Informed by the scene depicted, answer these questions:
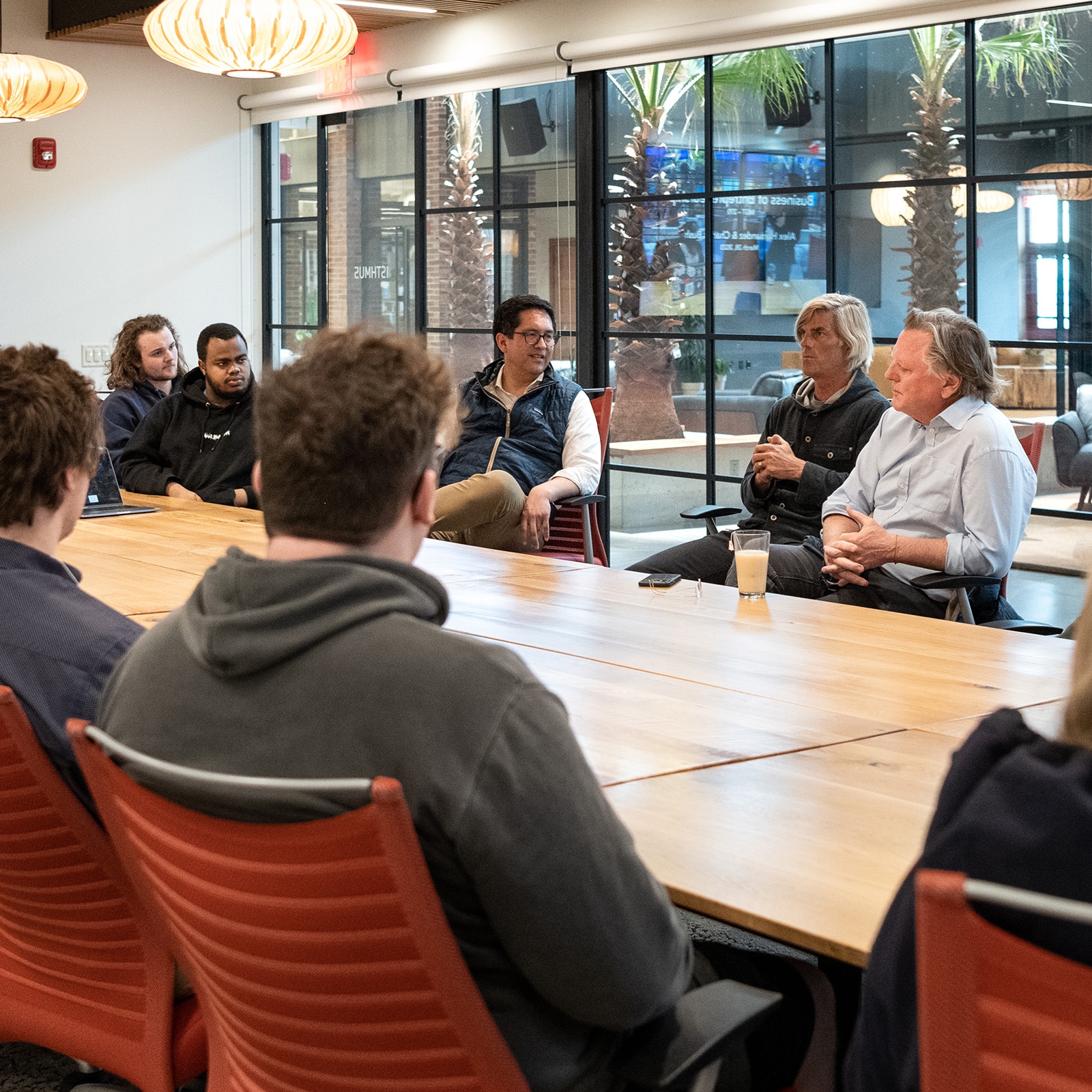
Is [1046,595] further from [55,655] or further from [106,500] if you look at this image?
[55,655]

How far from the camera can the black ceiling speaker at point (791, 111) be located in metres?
5.46

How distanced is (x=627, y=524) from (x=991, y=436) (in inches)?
130

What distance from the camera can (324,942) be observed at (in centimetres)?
103

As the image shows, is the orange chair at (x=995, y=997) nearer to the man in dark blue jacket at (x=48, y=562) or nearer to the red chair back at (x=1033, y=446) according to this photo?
the man in dark blue jacket at (x=48, y=562)

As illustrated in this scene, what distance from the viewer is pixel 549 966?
109 cm

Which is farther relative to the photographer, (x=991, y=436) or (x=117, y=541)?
(x=117, y=541)

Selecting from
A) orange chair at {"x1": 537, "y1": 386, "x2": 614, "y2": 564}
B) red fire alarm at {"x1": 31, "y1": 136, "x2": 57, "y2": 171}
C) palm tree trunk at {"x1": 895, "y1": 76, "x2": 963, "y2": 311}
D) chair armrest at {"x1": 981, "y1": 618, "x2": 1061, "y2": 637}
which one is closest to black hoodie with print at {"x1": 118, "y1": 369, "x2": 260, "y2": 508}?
orange chair at {"x1": 537, "y1": 386, "x2": 614, "y2": 564}

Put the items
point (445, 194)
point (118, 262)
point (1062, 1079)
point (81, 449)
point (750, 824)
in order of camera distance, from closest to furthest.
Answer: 1. point (1062, 1079)
2. point (750, 824)
3. point (81, 449)
4. point (445, 194)
5. point (118, 262)

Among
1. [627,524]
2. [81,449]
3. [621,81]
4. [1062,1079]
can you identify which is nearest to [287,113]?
[621,81]

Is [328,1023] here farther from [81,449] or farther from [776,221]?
[776,221]

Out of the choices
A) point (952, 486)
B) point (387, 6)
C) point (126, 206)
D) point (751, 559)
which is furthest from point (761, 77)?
point (126, 206)

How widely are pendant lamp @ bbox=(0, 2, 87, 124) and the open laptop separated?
2196mm

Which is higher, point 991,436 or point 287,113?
point 287,113

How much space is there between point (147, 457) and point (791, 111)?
290 centimetres
